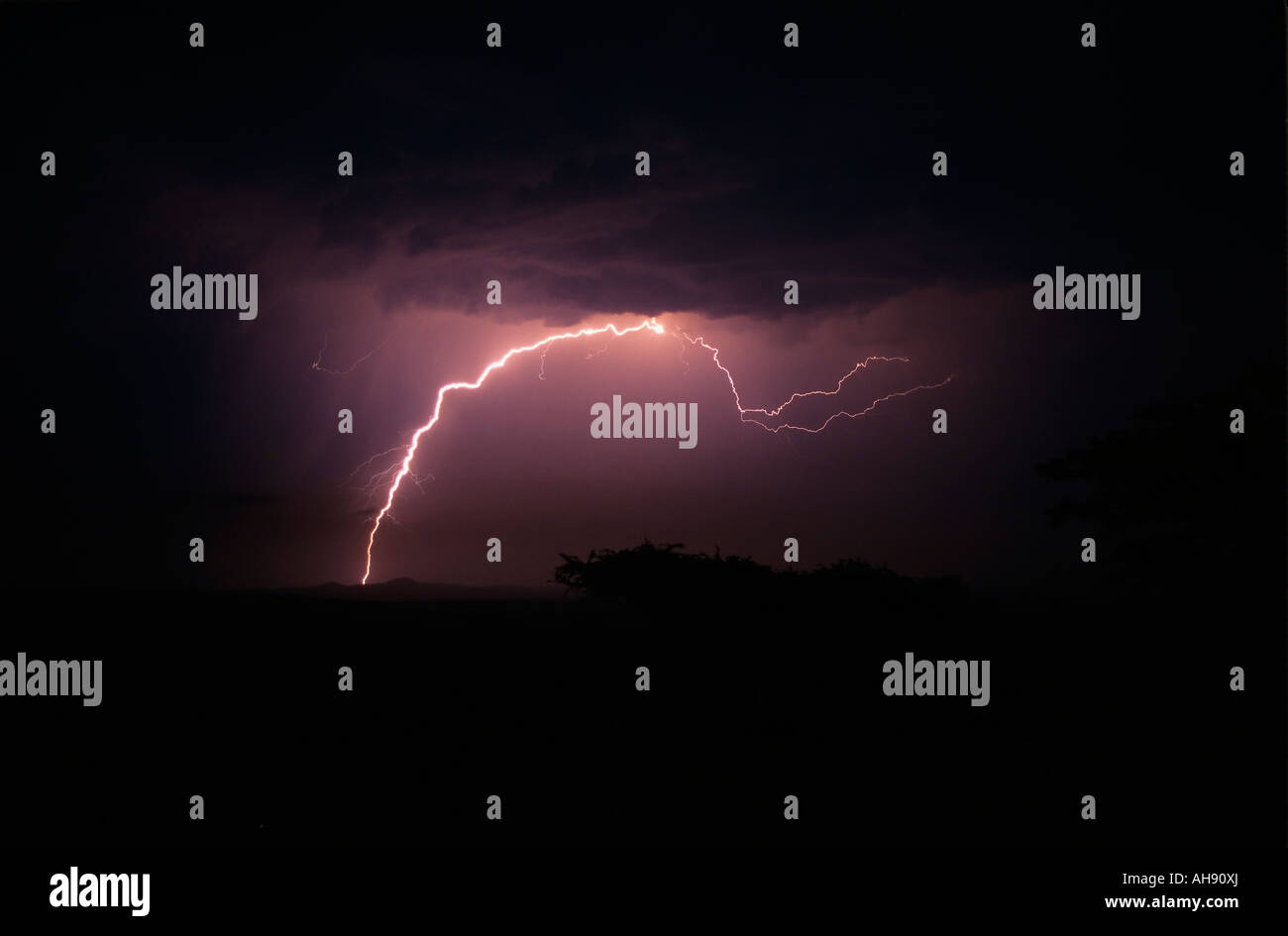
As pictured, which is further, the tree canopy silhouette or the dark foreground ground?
the tree canopy silhouette

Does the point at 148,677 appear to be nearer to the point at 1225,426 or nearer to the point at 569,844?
the point at 569,844

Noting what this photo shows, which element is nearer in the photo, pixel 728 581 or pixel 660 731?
pixel 660 731

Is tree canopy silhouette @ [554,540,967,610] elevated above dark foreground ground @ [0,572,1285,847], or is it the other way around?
tree canopy silhouette @ [554,540,967,610]

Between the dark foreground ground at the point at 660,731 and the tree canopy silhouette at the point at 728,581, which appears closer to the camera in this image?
the dark foreground ground at the point at 660,731

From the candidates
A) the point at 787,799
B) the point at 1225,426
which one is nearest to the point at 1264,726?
the point at 1225,426

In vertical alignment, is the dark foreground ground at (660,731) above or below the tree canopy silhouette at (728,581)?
below

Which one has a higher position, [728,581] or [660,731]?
[728,581]
